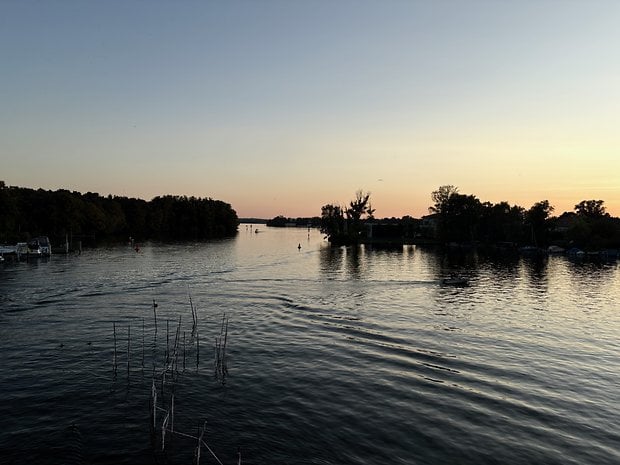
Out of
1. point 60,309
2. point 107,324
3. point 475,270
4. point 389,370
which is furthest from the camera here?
point 475,270

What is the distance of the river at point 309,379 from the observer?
18.0 metres

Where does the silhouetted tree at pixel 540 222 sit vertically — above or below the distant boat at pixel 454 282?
above

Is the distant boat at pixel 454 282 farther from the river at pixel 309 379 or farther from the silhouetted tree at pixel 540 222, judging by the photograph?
the silhouetted tree at pixel 540 222

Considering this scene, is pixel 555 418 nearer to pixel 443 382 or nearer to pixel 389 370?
pixel 443 382

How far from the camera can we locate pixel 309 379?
26.1m

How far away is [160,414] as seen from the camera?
2034 centimetres

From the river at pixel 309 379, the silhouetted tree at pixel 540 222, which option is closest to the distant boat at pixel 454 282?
the river at pixel 309 379

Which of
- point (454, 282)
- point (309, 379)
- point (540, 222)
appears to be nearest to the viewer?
point (309, 379)

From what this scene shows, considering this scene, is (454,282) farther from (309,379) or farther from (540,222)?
(540,222)

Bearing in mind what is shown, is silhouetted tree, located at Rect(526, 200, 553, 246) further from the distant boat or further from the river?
the river

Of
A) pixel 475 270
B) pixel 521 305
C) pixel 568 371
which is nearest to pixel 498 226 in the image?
pixel 475 270

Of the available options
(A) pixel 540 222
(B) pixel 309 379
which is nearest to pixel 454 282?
(B) pixel 309 379

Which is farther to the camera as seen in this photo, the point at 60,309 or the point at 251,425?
the point at 60,309

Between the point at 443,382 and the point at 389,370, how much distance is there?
138 inches
